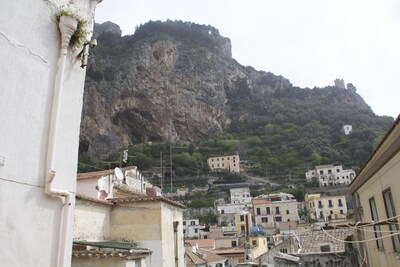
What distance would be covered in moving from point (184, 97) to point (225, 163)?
86.2 ft

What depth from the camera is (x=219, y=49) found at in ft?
486

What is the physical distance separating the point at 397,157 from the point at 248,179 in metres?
88.2

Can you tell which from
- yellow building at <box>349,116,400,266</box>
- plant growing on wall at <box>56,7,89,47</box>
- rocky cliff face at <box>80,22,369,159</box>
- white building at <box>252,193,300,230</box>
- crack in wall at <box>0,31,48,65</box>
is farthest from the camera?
rocky cliff face at <box>80,22,369,159</box>

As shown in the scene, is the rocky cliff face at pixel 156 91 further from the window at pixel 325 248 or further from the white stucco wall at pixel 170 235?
the white stucco wall at pixel 170 235

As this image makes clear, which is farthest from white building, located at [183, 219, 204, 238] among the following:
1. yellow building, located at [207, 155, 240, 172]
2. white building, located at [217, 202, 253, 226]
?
yellow building, located at [207, 155, 240, 172]

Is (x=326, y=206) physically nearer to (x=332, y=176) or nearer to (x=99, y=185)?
(x=332, y=176)

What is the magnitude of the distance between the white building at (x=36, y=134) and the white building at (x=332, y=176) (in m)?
87.8

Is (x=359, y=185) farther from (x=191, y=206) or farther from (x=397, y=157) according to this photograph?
(x=191, y=206)

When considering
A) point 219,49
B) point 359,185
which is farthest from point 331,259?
point 219,49

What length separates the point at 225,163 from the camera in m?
102

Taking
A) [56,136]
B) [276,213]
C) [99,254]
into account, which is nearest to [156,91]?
[276,213]

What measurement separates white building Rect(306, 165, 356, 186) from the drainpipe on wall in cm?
8778

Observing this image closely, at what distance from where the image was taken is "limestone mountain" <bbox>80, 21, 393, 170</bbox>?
102 m

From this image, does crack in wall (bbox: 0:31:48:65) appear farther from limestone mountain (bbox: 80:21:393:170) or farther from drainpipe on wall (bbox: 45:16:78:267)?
limestone mountain (bbox: 80:21:393:170)
